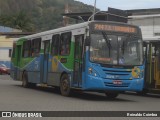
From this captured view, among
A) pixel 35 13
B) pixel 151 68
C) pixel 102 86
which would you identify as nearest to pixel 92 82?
pixel 102 86

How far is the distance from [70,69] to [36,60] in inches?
210

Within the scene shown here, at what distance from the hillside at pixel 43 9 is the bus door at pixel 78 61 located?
87.2 m

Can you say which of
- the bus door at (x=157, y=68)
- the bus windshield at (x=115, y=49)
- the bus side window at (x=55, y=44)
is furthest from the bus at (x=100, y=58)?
the bus door at (x=157, y=68)

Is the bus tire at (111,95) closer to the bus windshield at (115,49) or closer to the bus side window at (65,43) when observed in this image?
the bus windshield at (115,49)

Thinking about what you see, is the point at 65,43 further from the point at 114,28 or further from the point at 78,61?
the point at 114,28

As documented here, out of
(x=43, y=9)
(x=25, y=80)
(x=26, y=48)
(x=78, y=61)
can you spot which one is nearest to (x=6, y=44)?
(x=26, y=48)

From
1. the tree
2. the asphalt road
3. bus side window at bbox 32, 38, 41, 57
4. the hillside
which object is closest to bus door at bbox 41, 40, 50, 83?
bus side window at bbox 32, 38, 41, 57

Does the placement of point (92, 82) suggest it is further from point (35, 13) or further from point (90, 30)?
point (35, 13)

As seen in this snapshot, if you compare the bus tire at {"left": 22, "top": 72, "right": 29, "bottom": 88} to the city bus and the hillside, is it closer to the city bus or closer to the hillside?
the city bus

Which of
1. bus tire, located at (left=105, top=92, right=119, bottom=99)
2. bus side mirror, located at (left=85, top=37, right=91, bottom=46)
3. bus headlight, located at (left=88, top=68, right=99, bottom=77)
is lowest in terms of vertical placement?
bus tire, located at (left=105, top=92, right=119, bottom=99)

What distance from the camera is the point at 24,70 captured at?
85.3ft

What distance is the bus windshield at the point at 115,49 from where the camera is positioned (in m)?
17.2

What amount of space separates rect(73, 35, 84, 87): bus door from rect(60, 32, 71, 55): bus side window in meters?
0.81

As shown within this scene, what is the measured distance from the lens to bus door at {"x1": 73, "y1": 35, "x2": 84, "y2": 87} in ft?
57.7
